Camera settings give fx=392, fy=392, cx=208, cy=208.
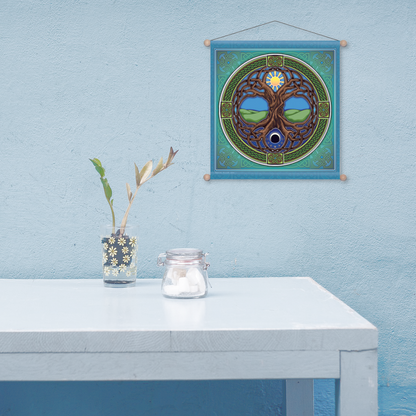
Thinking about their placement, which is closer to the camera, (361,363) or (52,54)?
(361,363)

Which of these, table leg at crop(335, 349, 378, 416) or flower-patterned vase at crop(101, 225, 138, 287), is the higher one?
flower-patterned vase at crop(101, 225, 138, 287)

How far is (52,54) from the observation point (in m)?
1.35

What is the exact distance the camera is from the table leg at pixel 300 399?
1.19 m

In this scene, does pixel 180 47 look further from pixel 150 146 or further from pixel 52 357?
pixel 52 357

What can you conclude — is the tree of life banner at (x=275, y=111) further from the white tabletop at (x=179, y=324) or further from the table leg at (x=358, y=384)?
the table leg at (x=358, y=384)

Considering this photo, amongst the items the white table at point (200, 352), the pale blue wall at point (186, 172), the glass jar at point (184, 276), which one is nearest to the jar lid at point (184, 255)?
the glass jar at point (184, 276)

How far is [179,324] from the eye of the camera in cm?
76

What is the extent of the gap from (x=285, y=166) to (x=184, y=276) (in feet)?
1.98

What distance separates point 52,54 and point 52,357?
1.05 metres

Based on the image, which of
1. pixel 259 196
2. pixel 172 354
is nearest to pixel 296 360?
pixel 172 354

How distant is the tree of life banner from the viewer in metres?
1.36

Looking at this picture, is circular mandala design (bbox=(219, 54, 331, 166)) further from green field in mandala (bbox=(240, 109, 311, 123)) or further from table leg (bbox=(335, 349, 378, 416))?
table leg (bbox=(335, 349, 378, 416))

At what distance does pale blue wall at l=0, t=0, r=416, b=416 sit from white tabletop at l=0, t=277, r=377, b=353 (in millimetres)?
408

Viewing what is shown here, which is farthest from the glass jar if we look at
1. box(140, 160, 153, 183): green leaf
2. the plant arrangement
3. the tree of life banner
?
the tree of life banner
